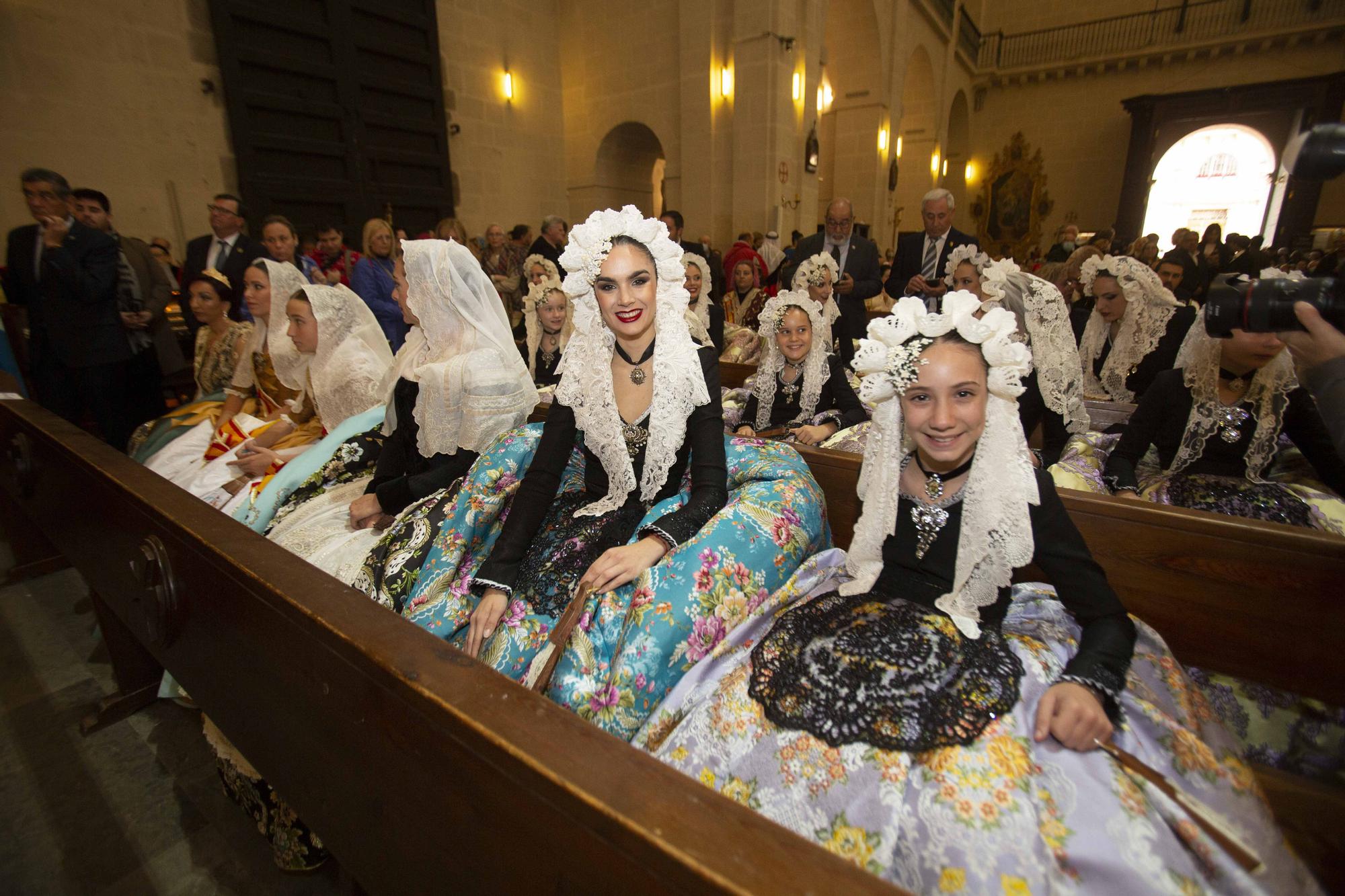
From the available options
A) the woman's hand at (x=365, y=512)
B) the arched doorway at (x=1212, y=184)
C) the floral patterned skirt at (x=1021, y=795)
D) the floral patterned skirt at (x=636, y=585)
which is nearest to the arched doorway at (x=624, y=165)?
the woman's hand at (x=365, y=512)

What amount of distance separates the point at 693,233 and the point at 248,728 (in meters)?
9.51

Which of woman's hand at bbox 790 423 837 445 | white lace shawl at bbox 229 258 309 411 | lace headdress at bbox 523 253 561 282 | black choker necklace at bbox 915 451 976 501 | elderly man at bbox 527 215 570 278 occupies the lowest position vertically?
woman's hand at bbox 790 423 837 445

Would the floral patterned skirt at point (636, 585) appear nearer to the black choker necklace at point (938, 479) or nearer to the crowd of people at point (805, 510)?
the crowd of people at point (805, 510)

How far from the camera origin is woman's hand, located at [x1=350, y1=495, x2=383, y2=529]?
254 centimetres

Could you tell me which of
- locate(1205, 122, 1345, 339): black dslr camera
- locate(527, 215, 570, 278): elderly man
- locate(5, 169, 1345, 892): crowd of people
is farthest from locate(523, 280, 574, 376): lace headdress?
locate(1205, 122, 1345, 339): black dslr camera

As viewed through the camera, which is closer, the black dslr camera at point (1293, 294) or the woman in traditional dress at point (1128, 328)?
the black dslr camera at point (1293, 294)

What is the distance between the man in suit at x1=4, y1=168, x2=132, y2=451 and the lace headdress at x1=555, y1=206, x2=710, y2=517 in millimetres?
4154

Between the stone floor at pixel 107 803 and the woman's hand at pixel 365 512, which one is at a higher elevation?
the woman's hand at pixel 365 512

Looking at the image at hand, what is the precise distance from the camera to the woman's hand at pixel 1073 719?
1.12 metres

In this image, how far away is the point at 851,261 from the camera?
5.60 m

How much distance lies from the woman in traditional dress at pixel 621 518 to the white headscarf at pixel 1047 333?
6.15 ft

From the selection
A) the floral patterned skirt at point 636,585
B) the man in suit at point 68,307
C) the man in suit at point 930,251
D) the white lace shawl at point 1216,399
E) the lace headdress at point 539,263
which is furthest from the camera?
the lace headdress at point 539,263

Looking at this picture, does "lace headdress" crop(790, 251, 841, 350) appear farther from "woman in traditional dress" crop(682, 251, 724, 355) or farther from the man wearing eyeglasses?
the man wearing eyeglasses

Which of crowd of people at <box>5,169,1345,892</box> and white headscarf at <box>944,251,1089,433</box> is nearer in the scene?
crowd of people at <box>5,169,1345,892</box>
